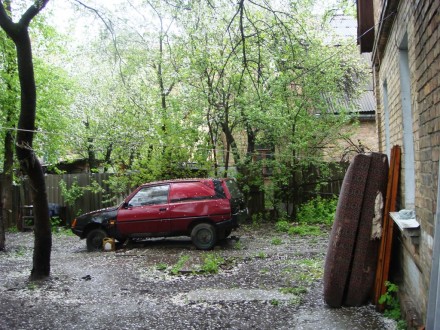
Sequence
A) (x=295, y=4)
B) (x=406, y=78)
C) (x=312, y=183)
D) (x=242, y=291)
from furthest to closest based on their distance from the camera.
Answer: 1. (x=312, y=183)
2. (x=242, y=291)
3. (x=295, y=4)
4. (x=406, y=78)

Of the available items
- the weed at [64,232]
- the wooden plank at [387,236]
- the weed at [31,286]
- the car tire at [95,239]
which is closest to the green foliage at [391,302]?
the wooden plank at [387,236]

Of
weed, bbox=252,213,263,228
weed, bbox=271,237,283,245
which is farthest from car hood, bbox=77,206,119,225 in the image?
weed, bbox=252,213,263,228

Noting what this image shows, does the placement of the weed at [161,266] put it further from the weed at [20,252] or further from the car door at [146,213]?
the weed at [20,252]

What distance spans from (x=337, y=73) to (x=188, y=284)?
9.70 meters

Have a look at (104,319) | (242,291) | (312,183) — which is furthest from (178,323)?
(312,183)

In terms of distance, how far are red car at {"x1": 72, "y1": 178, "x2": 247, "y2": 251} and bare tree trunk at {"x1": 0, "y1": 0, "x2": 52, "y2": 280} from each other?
11.4 ft

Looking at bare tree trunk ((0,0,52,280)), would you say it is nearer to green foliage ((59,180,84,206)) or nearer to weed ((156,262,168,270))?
weed ((156,262,168,270))

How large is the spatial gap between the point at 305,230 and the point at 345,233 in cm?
761

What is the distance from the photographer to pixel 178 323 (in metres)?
5.41

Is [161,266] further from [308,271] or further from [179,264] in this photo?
[308,271]

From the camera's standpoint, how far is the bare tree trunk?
271 inches

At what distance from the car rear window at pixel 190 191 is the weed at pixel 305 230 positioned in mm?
3405

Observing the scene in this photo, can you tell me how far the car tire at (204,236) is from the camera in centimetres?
1073

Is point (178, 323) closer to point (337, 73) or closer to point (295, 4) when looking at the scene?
point (295, 4)
